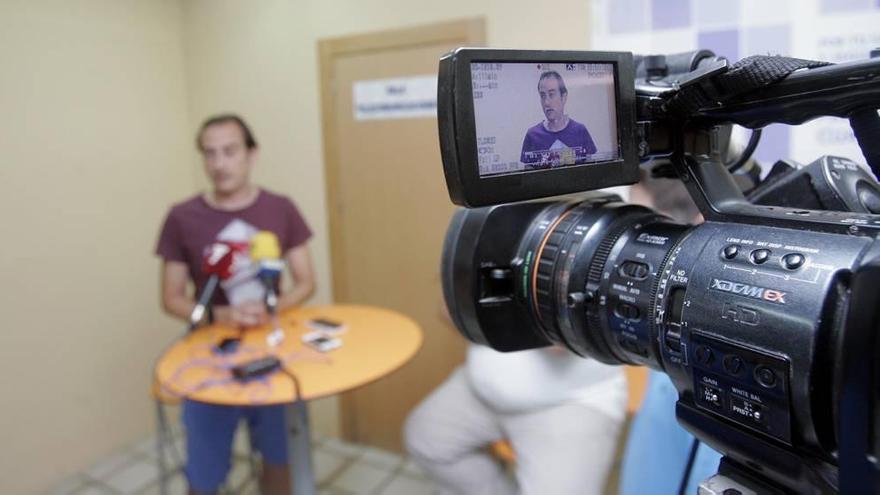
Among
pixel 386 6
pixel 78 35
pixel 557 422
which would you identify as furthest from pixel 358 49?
pixel 557 422

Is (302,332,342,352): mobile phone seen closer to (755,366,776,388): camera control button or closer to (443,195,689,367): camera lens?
(443,195,689,367): camera lens

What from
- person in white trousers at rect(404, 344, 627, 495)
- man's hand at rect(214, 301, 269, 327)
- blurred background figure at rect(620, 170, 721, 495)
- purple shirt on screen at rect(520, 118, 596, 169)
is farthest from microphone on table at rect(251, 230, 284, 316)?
purple shirt on screen at rect(520, 118, 596, 169)

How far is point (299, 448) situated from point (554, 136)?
4.44ft

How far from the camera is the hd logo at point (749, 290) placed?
0.47 metres

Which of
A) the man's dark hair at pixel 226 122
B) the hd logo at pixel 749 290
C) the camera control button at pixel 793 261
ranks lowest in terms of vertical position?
the hd logo at pixel 749 290

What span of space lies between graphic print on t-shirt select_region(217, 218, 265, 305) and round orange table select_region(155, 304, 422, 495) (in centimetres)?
10

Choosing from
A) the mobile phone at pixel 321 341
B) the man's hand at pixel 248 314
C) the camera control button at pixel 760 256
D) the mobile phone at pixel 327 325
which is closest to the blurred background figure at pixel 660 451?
the camera control button at pixel 760 256

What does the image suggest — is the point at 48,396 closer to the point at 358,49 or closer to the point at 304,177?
the point at 304,177

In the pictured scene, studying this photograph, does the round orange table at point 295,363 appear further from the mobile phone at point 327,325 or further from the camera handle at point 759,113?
the camera handle at point 759,113

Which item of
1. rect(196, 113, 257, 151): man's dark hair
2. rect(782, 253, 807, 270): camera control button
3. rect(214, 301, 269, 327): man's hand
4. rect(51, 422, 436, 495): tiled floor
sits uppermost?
rect(196, 113, 257, 151): man's dark hair

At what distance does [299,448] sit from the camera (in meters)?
1.66

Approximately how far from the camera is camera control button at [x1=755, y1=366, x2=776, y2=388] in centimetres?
47

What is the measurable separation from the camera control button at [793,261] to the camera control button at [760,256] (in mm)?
15

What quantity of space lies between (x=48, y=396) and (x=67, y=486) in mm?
390
